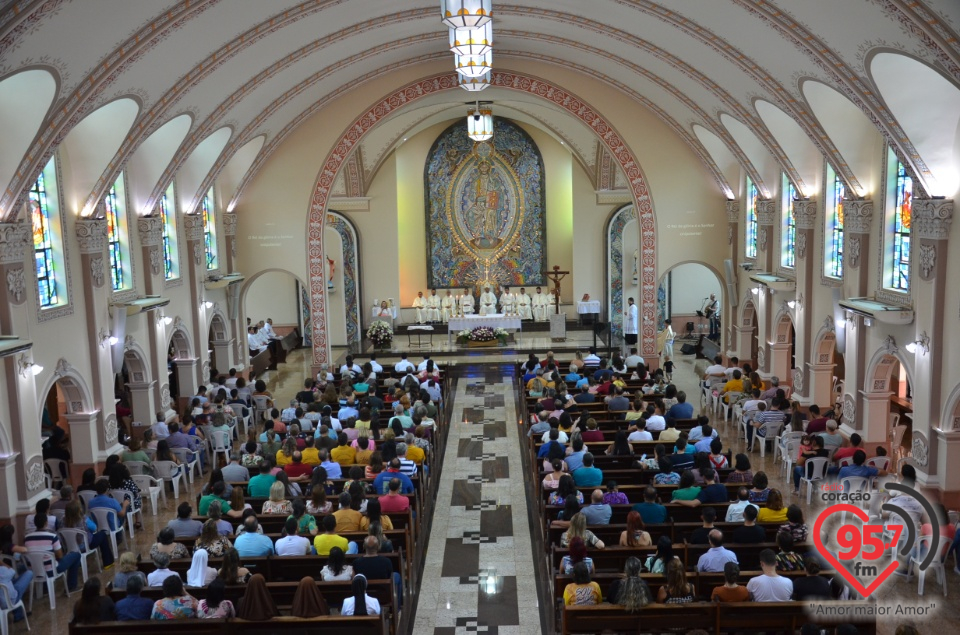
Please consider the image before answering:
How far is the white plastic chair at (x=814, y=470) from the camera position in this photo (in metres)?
13.6

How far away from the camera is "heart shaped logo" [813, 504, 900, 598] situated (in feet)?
29.3

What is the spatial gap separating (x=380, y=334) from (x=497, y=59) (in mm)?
8400

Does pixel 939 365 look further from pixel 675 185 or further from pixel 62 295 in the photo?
pixel 62 295

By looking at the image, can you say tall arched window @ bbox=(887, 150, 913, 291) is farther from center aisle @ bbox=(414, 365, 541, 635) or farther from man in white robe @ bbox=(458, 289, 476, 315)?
man in white robe @ bbox=(458, 289, 476, 315)

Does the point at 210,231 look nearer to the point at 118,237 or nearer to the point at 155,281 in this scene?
the point at 155,281

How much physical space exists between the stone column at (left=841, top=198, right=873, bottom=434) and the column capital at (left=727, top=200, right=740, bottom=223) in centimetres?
620

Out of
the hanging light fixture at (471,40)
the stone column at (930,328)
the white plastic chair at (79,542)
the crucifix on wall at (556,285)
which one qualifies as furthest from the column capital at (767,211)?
the white plastic chair at (79,542)

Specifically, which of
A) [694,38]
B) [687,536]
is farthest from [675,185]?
[687,536]

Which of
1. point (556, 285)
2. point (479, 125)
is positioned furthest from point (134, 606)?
point (556, 285)

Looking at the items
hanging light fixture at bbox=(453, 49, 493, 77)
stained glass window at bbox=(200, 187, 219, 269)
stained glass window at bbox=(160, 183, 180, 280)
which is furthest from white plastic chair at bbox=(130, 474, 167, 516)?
stained glass window at bbox=(200, 187, 219, 269)

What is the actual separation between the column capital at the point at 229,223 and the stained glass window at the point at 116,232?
16.8 ft

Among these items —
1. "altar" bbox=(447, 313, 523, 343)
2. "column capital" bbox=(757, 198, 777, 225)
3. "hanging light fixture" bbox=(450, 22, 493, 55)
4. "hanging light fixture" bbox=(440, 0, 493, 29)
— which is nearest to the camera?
"hanging light fixture" bbox=(440, 0, 493, 29)

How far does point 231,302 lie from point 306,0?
32.5ft

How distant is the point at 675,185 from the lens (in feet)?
72.4
